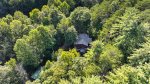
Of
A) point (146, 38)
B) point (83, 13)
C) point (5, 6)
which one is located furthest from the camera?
point (5, 6)

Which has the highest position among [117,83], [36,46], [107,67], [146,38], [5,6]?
[5,6]

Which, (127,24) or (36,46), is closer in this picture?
(127,24)

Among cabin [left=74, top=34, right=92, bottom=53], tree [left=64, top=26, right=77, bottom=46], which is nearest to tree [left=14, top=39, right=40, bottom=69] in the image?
tree [left=64, top=26, right=77, bottom=46]

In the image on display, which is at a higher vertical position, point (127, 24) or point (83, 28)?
point (83, 28)

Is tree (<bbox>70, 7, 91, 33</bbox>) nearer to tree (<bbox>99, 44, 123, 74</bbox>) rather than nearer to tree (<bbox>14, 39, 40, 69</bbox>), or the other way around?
tree (<bbox>14, 39, 40, 69</bbox>)

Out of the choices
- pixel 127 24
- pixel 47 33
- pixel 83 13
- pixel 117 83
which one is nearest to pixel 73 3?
pixel 83 13

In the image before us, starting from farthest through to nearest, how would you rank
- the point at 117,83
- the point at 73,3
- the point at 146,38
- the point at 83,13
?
the point at 73,3, the point at 83,13, the point at 146,38, the point at 117,83

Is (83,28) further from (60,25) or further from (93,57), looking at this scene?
(93,57)
